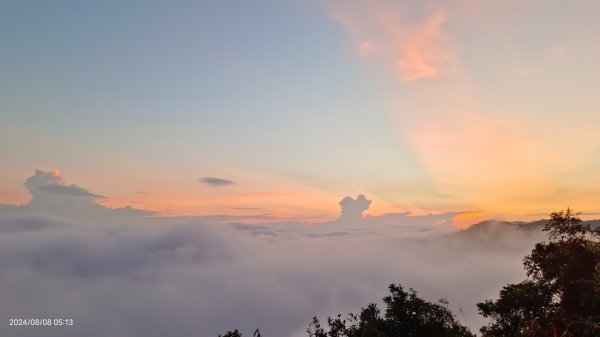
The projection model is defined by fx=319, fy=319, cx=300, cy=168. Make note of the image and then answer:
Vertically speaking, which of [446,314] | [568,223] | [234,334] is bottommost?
[234,334]

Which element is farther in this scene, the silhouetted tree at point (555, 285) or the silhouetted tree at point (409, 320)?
the silhouetted tree at point (409, 320)

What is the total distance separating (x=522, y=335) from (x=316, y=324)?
3105 centimetres

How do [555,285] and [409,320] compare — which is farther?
[409,320]

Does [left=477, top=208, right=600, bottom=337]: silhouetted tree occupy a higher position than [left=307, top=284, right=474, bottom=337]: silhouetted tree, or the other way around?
[left=477, top=208, right=600, bottom=337]: silhouetted tree

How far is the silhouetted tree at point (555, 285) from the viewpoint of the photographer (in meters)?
29.9

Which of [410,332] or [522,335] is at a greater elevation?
[522,335]

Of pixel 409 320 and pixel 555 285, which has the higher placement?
pixel 555 285

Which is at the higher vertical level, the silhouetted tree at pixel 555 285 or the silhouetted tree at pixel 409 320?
the silhouetted tree at pixel 555 285

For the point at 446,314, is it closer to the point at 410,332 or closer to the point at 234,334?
the point at 410,332

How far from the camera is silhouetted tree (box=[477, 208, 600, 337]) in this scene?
2989 centimetres

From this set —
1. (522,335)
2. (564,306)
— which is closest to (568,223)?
(564,306)

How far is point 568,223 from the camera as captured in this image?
34.0m

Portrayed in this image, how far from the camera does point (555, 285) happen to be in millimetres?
33031

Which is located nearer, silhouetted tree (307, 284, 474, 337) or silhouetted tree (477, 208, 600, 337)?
silhouetted tree (477, 208, 600, 337)
